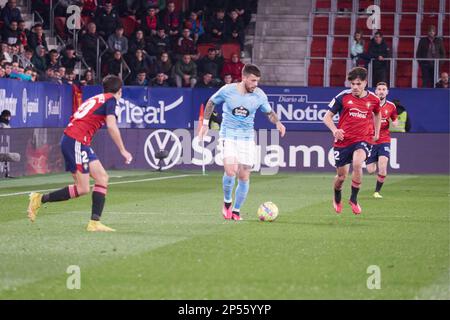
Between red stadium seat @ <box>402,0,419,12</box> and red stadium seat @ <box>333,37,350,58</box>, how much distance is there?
2.14m

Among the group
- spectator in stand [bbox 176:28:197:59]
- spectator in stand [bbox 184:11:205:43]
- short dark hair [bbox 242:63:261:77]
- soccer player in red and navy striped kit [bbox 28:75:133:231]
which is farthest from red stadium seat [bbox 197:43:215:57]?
soccer player in red and navy striped kit [bbox 28:75:133:231]

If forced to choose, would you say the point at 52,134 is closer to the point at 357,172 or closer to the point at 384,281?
the point at 357,172

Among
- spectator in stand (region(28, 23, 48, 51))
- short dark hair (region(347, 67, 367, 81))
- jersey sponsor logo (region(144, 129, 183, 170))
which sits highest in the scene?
short dark hair (region(347, 67, 367, 81))

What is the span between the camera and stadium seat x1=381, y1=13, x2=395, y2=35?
36031 millimetres

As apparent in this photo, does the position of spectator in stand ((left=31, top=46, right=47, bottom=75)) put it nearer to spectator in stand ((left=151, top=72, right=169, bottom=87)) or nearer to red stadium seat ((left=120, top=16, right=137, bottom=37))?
spectator in stand ((left=151, top=72, right=169, bottom=87))

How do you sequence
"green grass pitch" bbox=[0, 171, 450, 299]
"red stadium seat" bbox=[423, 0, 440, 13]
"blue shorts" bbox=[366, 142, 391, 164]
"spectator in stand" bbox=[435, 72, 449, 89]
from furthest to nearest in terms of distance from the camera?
1. "red stadium seat" bbox=[423, 0, 440, 13]
2. "spectator in stand" bbox=[435, 72, 449, 89]
3. "blue shorts" bbox=[366, 142, 391, 164]
4. "green grass pitch" bbox=[0, 171, 450, 299]

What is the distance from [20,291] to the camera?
29.4ft

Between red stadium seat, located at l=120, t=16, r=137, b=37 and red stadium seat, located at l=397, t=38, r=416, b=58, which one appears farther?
red stadium seat, located at l=120, t=16, r=137, b=37

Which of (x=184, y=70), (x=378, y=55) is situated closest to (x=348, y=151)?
(x=378, y=55)

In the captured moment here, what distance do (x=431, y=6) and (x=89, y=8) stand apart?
10.7 meters

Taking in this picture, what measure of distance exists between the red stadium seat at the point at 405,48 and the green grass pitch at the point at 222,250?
14867 millimetres

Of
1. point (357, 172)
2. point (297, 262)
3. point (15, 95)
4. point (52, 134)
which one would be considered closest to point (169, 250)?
point (297, 262)

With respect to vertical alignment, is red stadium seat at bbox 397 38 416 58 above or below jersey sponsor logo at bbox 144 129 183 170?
above

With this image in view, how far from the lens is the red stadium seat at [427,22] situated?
1405 inches
